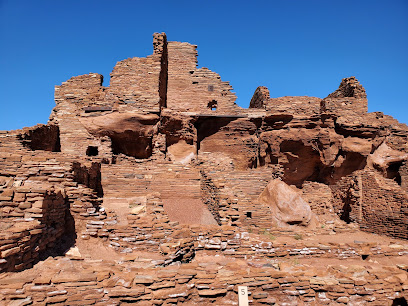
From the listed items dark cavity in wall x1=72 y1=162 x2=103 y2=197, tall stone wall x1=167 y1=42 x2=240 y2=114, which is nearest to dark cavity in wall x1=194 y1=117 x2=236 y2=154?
tall stone wall x1=167 y1=42 x2=240 y2=114

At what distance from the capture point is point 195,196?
36.1ft

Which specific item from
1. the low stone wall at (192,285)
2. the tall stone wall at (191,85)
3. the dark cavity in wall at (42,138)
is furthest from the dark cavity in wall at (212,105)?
the low stone wall at (192,285)

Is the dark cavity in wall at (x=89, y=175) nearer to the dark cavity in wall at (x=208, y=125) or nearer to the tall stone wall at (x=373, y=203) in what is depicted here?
the dark cavity in wall at (x=208, y=125)

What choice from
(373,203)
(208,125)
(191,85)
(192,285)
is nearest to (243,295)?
(192,285)

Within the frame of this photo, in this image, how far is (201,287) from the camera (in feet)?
15.2

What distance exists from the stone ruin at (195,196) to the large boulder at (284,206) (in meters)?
0.06

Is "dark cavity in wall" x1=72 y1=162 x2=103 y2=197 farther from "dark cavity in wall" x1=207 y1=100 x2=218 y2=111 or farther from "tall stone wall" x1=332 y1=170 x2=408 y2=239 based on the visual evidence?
"tall stone wall" x1=332 y1=170 x2=408 y2=239

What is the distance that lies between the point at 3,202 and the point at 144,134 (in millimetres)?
9168

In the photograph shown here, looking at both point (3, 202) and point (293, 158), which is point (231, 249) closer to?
point (3, 202)

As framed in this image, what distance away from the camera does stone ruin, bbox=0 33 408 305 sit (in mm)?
4773

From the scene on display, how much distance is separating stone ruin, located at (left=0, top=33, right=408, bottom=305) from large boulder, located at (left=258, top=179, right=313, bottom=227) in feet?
0.21

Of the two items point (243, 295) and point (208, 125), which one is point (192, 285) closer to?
point (243, 295)

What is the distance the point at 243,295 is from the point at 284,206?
278 inches

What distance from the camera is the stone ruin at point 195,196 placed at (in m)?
4.77
